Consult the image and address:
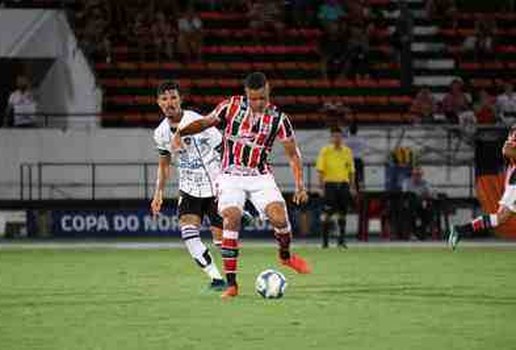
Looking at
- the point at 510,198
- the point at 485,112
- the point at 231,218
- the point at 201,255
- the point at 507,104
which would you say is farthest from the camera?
the point at 507,104

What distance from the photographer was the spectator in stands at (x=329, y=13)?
120ft

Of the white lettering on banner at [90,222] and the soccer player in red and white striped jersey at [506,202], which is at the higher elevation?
the soccer player in red and white striped jersey at [506,202]

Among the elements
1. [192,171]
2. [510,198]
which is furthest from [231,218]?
[510,198]

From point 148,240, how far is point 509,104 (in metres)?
9.81

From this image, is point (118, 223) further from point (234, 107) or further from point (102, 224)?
point (234, 107)

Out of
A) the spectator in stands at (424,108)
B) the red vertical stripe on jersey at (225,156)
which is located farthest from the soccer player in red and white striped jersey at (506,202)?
the spectator in stands at (424,108)

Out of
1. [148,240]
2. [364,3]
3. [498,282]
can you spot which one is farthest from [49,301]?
[364,3]

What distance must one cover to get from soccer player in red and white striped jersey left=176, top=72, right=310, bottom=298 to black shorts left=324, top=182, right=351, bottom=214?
1050 cm

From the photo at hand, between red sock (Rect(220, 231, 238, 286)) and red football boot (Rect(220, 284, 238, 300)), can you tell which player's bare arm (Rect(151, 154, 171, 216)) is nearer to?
red sock (Rect(220, 231, 238, 286))

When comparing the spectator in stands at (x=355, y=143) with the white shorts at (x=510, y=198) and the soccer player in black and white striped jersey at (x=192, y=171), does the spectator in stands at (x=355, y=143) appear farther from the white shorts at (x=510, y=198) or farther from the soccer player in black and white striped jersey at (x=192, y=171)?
the soccer player in black and white striped jersey at (x=192, y=171)

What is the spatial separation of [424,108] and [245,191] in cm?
1883

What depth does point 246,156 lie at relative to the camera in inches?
622

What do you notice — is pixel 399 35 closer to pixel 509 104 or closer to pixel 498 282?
pixel 509 104

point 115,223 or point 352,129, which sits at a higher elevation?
point 352,129
